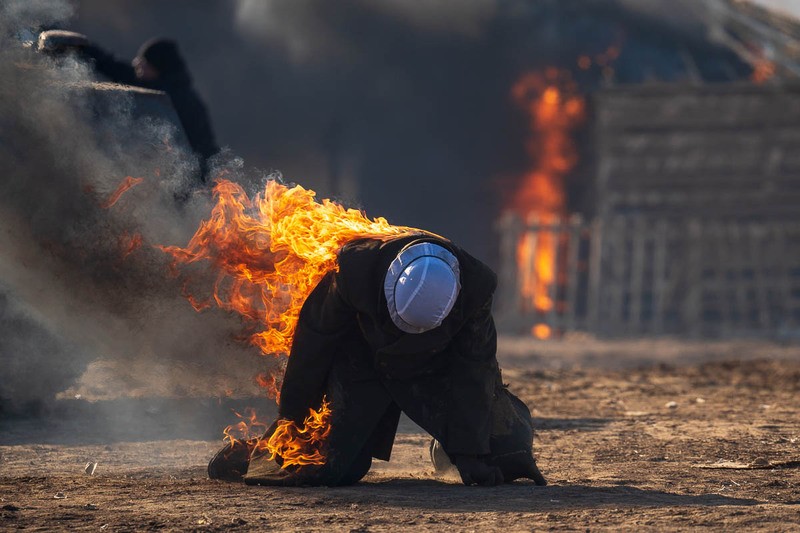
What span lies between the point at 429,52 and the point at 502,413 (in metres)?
15.6

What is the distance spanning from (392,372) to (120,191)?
2.02 meters

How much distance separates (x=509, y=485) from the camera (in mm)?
5633

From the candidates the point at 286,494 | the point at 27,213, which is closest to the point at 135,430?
the point at 27,213

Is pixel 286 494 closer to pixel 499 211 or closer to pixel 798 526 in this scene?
pixel 798 526

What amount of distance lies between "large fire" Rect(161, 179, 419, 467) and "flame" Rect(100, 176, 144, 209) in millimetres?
421

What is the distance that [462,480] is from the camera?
568 cm

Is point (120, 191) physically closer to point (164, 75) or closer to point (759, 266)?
point (164, 75)

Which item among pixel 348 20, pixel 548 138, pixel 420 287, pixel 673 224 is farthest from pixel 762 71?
pixel 420 287

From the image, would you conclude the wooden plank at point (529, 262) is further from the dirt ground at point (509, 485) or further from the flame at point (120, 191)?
the flame at point (120, 191)

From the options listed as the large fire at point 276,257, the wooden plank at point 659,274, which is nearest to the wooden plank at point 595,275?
the wooden plank at point 659,274

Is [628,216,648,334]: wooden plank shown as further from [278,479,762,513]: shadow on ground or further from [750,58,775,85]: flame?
[278,479,762,513]: shadow on ground

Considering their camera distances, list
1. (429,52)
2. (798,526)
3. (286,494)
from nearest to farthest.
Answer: (798,526) → (286,494) → (429,52)

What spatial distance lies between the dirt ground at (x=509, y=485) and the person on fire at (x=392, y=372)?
16cm

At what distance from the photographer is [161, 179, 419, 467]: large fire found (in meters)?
5.66
